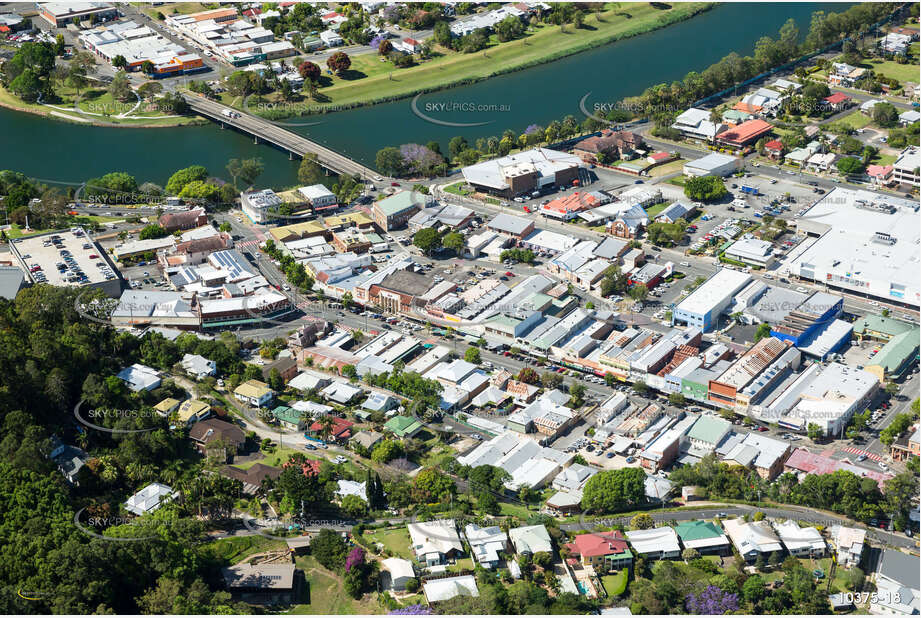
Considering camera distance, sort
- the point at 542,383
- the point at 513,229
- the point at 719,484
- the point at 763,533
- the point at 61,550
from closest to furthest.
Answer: the point at 61,550 → the point at 763,533 → the point at 719,484 → the point at 542,383 → the point at 513,229

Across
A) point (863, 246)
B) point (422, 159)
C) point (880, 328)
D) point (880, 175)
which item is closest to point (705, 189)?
point (863, 246)

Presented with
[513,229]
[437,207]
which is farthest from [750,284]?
[437,207]

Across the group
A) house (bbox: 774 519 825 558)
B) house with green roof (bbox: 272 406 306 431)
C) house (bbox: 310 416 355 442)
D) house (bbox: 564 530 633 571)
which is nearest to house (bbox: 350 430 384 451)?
house (bbox: 310 416 355 442)

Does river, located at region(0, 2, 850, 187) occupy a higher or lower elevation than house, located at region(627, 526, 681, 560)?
higher

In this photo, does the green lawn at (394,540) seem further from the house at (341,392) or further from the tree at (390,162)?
the tree at (390,162)

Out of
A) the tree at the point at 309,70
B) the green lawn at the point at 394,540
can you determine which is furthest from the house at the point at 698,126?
the green lawn at the point at 394,540

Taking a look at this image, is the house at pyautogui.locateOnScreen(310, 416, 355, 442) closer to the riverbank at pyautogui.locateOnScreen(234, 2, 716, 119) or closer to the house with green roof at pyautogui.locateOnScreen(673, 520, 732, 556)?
the house with green roof at pyautogui.locateOnScreen(673, 520, 732, 556)

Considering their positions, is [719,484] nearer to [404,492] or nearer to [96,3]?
[404,492]
